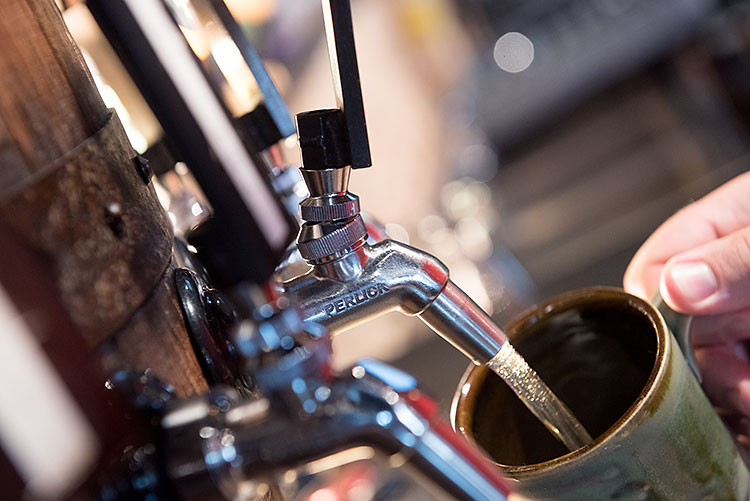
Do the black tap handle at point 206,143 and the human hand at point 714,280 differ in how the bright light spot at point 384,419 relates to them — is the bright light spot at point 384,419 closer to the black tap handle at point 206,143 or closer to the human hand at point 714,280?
the black tap handle at point 206,143

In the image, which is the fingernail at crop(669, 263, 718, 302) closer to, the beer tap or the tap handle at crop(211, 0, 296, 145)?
the beer tap

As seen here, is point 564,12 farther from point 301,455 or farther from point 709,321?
point 301,455

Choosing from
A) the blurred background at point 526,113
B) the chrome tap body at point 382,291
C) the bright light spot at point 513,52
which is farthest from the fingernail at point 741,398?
the bright light spot at point 513,52

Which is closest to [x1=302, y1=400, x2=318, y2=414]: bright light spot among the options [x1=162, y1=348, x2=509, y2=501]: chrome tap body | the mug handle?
[x1=162, y1=348, x2=509, y2=501]: chrome tap body

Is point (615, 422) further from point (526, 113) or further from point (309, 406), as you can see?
point (526, 113)

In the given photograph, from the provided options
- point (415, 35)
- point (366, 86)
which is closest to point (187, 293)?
point (366, 86)

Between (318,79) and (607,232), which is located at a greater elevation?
(318,79)

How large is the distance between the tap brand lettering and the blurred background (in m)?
1.46

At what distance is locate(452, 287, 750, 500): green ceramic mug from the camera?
1.49 ft

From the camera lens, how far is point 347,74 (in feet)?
1.32

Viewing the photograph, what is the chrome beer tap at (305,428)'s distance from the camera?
0.33m

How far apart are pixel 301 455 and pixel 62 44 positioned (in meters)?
0.24

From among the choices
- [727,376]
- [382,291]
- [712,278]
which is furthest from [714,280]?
[382,291]

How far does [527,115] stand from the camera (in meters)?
2.62
